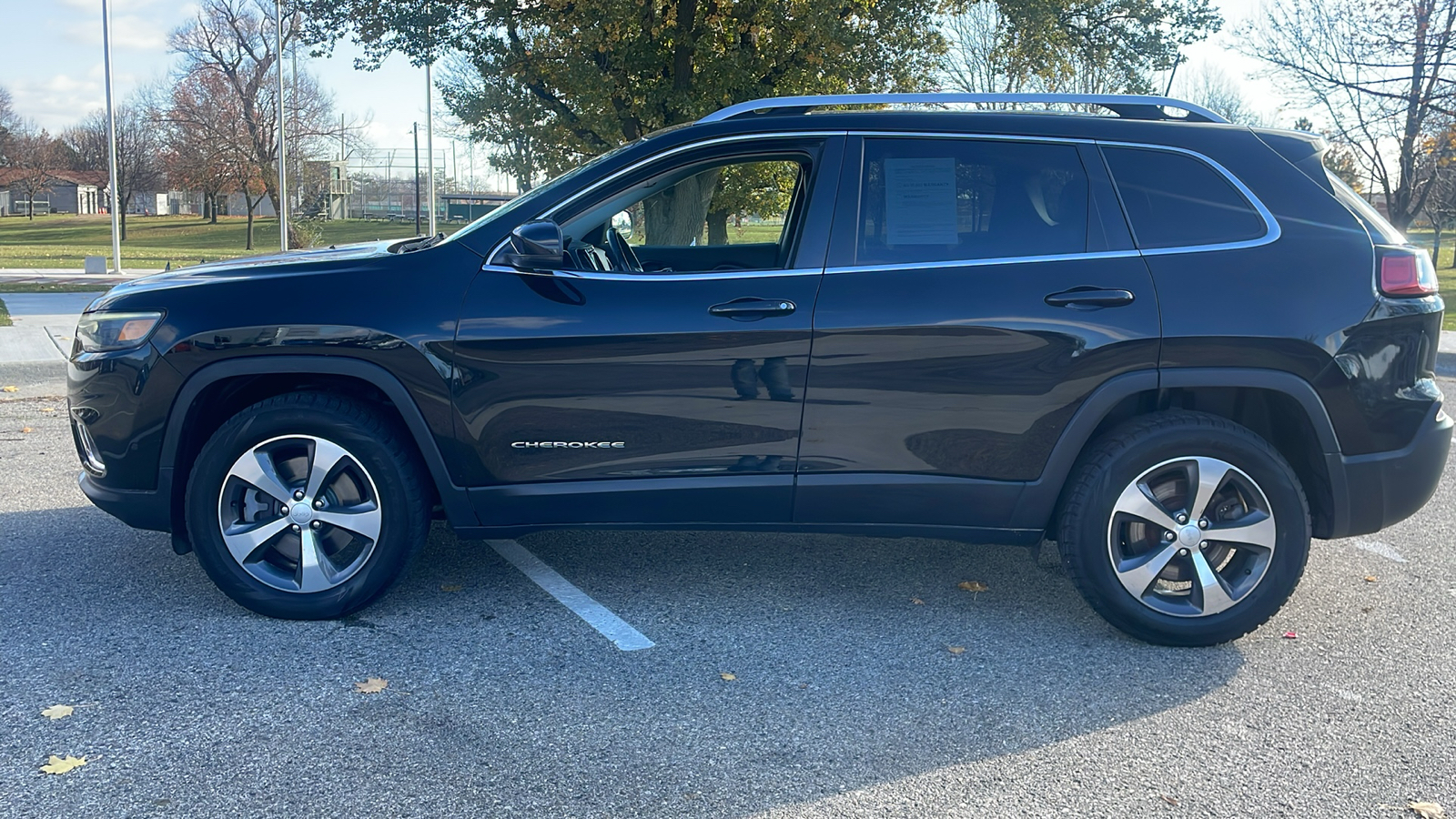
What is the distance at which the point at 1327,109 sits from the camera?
30.2 m

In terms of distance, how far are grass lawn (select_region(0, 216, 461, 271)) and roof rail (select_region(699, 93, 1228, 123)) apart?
31278 mm

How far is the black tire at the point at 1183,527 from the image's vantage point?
13.1 feet


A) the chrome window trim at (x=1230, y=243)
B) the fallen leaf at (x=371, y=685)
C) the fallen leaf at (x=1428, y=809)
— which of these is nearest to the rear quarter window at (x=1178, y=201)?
the chrome window trim at (x=1230, y=243)

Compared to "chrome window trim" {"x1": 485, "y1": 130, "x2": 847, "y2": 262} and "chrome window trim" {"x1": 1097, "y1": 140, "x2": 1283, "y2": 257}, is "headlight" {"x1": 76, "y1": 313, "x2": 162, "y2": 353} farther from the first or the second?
"chrome window trim" {"x1": 1097, "y1": 140, "x2": 1283, "y2": 257}

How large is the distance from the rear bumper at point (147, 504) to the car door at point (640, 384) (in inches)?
42.4

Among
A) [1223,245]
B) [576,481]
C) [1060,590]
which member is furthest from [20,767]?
[1223,245]

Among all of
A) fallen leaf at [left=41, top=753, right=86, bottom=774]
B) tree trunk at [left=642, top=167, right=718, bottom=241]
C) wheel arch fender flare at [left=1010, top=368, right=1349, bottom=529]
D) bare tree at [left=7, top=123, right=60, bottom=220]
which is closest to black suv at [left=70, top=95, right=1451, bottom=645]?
wheel arch fender flare at [left=1010, top=368, right=1349, bottom=529]

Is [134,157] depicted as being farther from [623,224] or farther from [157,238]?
[623,224]

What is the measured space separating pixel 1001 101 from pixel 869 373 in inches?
51.1

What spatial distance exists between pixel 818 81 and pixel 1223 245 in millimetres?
17649

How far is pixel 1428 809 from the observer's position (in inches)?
118

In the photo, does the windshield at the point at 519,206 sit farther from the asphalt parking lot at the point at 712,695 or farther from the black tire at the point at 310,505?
the asphalt parking lot at the point at 712,695

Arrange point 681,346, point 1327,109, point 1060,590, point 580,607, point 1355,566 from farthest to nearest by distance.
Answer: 1. point 1327,109
2. point 1355,566
3. point 1060,590
4. point 580,607
5. point 681,346

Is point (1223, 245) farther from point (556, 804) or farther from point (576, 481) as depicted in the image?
point (556, 804)
